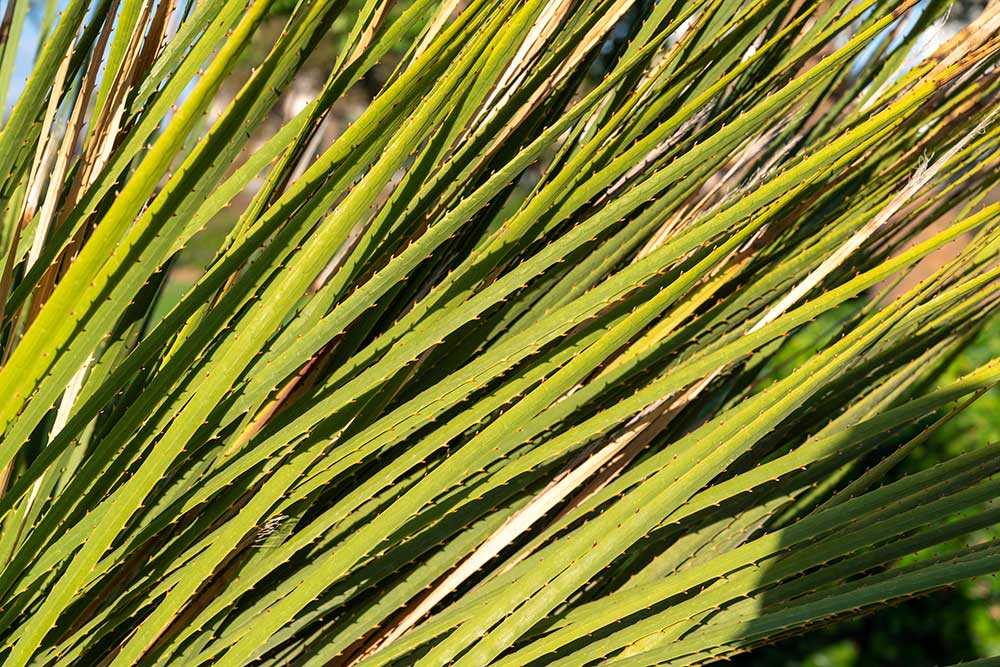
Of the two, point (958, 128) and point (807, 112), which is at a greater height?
point (807, 112)

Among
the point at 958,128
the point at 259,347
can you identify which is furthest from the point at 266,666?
the point at 958,128

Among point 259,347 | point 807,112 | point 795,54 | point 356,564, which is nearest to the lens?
point 259,347

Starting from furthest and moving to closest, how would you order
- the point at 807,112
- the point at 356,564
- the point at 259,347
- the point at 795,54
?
the point at 807,112 < the point at 795,54 < the point at 356,564 < the point at 259,347

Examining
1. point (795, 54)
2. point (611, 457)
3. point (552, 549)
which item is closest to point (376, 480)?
point (552, 549)

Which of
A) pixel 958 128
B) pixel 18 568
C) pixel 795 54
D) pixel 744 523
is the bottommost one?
pixel 744 523

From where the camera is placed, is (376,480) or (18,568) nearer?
(18,568)

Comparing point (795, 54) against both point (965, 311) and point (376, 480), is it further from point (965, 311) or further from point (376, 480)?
point (376, 480)
